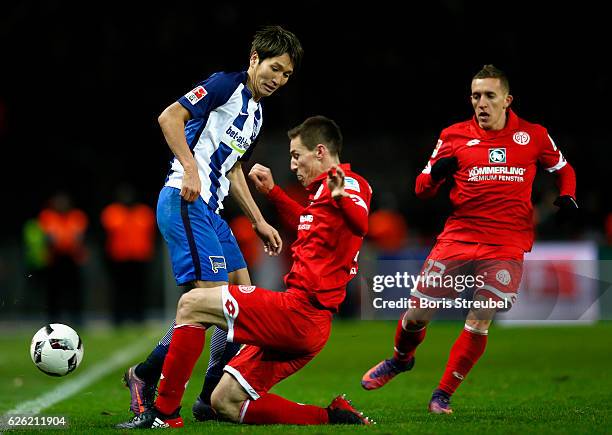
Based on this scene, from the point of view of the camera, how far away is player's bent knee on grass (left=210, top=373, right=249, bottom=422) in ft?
17.5

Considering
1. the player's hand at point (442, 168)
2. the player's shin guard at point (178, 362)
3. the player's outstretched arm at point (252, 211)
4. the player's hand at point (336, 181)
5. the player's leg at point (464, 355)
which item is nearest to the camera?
the player's hand at point (336, 181)

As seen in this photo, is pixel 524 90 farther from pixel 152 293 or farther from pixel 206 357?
pixel 206 357

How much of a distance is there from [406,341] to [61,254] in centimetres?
1003

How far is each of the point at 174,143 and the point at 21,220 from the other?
1466 centimetres

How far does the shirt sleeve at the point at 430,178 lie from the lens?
637 centimetres

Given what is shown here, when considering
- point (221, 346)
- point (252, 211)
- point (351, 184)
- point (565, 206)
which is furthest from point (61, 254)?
point (351, 184)

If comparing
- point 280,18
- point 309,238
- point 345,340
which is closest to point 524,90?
point 280,18

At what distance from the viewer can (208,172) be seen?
5.77m

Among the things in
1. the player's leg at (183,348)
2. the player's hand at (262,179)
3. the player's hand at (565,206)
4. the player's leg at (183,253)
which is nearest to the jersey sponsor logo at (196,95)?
the player's leg at (183,253)

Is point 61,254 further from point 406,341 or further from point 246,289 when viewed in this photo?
point 246,289

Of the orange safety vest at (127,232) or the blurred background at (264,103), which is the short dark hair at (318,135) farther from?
the orange safety vest at (127,232)

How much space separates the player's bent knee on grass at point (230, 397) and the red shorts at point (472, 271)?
1578 mm

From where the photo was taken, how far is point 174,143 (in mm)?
5441

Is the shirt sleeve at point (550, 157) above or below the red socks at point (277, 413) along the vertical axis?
above
